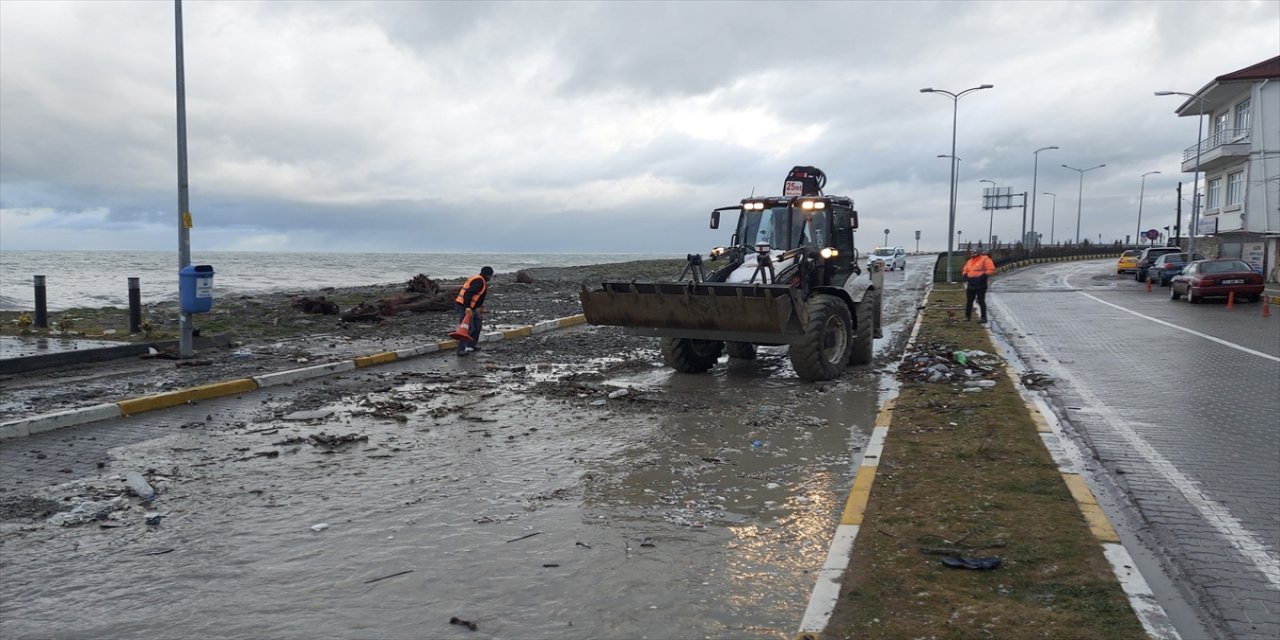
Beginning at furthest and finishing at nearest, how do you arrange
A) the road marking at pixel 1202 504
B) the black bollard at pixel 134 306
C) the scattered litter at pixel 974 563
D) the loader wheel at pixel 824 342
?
the black bollard at pixel 134 306
the loader wheel at pixel 824 342
the road marking at pixel 1202 504
the scattered litter at pixel 974 563

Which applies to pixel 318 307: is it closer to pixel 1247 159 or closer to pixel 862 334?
pixel 862 334

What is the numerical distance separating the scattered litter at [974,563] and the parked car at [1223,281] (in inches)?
1003

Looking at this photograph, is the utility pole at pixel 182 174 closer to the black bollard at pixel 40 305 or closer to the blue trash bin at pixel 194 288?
the blue trash bin at pixel 194 288

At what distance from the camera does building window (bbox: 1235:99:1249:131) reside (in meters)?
43.5

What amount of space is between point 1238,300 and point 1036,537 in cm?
2770

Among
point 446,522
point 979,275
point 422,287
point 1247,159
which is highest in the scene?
point 1247,159

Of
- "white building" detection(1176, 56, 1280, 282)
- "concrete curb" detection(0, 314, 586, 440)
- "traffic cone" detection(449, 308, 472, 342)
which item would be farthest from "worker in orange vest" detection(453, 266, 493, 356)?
"white building" detection(1176, 56, 1280, 282)

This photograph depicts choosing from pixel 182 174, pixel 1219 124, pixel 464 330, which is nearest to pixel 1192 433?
pixel 464 330

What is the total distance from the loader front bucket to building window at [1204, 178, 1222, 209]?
50.0 meters

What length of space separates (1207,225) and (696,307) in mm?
50456

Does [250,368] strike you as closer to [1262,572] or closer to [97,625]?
[97,625]

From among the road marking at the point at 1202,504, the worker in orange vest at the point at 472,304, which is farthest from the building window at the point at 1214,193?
the worker in orange vest at the point at 472,304

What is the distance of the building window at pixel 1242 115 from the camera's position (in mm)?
43469

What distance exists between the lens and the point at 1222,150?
43062mm
